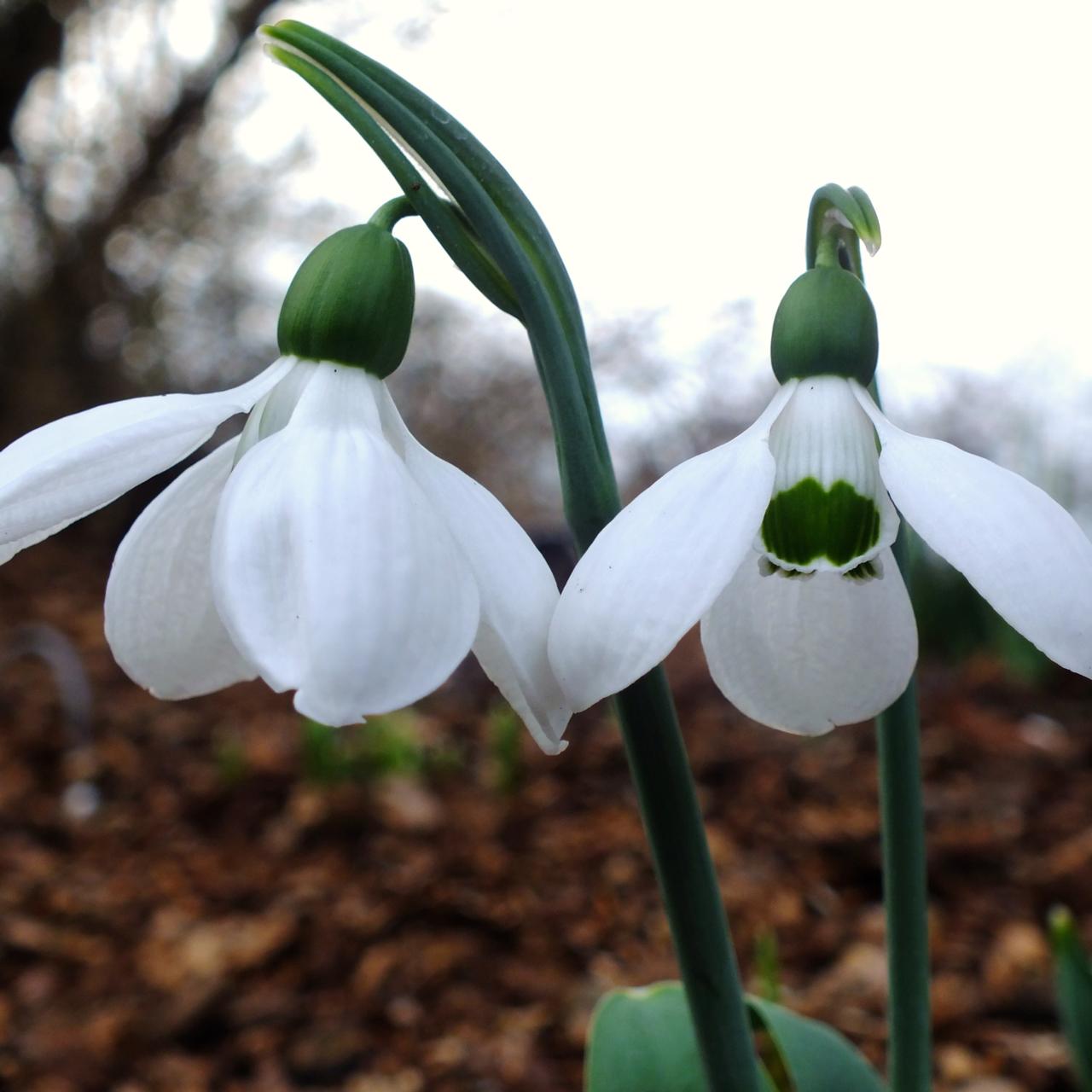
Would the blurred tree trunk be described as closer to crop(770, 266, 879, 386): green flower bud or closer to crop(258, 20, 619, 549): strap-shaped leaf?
crop(258, 20, 619, 549): strap-shaped leaf

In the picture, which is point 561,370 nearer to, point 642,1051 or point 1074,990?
point 642,1051

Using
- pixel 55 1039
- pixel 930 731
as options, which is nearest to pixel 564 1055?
pixel 55 1039

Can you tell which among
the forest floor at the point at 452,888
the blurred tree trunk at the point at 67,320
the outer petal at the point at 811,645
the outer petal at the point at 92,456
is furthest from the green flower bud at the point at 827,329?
the blurred tree trunk at the point at 67,320

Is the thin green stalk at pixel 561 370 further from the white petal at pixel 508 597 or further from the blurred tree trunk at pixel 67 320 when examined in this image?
the blurred tree trunk at pixel 67 320

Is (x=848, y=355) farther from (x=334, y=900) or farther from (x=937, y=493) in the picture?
(x=334, y=900)

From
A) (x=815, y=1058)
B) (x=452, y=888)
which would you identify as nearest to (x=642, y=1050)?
(x=815, y=1058)

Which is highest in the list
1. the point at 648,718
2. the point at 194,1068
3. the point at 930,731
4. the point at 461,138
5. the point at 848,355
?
the point at 930,731
